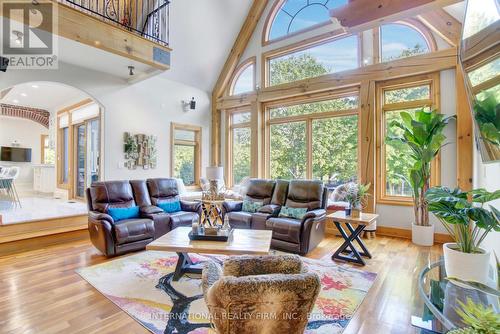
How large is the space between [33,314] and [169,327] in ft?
4.04

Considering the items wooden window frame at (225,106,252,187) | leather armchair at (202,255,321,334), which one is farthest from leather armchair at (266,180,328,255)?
wooden window frame at (225,106,252,187)

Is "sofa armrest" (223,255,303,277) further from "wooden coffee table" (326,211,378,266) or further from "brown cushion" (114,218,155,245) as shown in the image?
"brown cushion" (114,218,155,245)

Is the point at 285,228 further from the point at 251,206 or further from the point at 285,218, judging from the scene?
the point at 251,206

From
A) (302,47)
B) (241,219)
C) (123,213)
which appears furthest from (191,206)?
(302,47)

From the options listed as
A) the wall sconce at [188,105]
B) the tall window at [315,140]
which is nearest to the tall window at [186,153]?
the wall sconce at [188,105]

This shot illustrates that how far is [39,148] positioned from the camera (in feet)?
32.0

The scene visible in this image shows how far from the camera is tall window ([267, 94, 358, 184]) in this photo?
546 centimetres

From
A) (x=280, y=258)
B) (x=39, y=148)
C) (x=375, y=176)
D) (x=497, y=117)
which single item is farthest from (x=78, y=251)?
(x=39, y=148)

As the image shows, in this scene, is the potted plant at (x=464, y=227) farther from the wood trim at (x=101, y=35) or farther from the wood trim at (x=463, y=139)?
the wood trim at (x=101, y=35)

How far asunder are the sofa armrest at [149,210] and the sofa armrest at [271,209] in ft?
5.65

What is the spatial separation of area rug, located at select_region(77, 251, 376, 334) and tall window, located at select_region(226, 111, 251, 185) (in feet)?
12.4

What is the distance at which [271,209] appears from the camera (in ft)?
14.5

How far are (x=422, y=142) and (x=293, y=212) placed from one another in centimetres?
232

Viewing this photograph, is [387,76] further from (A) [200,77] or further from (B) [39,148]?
(B) [39,148]
